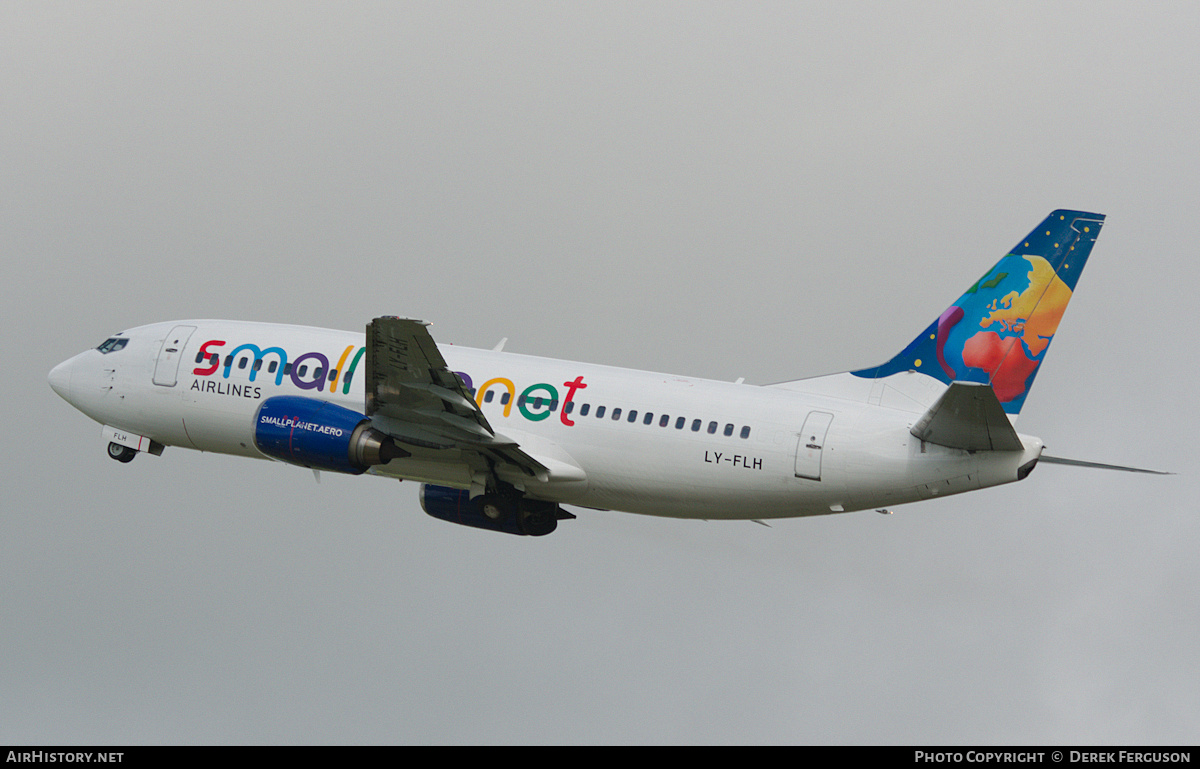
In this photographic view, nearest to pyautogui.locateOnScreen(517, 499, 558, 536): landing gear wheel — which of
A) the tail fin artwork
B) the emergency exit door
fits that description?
the emergency exit door

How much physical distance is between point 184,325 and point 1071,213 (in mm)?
22954

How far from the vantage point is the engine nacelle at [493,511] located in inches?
1416

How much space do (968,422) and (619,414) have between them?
811 centimetres

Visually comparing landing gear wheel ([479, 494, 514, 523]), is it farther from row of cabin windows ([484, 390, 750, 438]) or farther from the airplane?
row of cabin windows ([484, 390, 750, 438])

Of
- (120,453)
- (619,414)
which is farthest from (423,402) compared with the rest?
(120,453)

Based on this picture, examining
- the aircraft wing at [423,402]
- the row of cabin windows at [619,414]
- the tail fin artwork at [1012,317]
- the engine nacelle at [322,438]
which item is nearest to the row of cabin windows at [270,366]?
the engine nacelle at [322,438]

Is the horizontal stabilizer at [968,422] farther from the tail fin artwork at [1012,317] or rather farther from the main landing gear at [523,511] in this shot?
the main landing gear at [523,511]

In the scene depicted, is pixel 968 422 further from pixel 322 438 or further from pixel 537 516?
pixel 322 438

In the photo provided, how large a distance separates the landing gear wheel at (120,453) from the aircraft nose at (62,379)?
2297 mm

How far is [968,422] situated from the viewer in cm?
2970

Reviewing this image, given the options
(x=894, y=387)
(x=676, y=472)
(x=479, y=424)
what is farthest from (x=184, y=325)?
(x=894, y=387)

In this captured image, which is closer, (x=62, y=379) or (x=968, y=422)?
(x=968, y=422)

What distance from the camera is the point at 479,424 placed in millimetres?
32719

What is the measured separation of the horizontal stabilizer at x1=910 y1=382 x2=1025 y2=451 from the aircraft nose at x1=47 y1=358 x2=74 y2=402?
2365 centimetres
